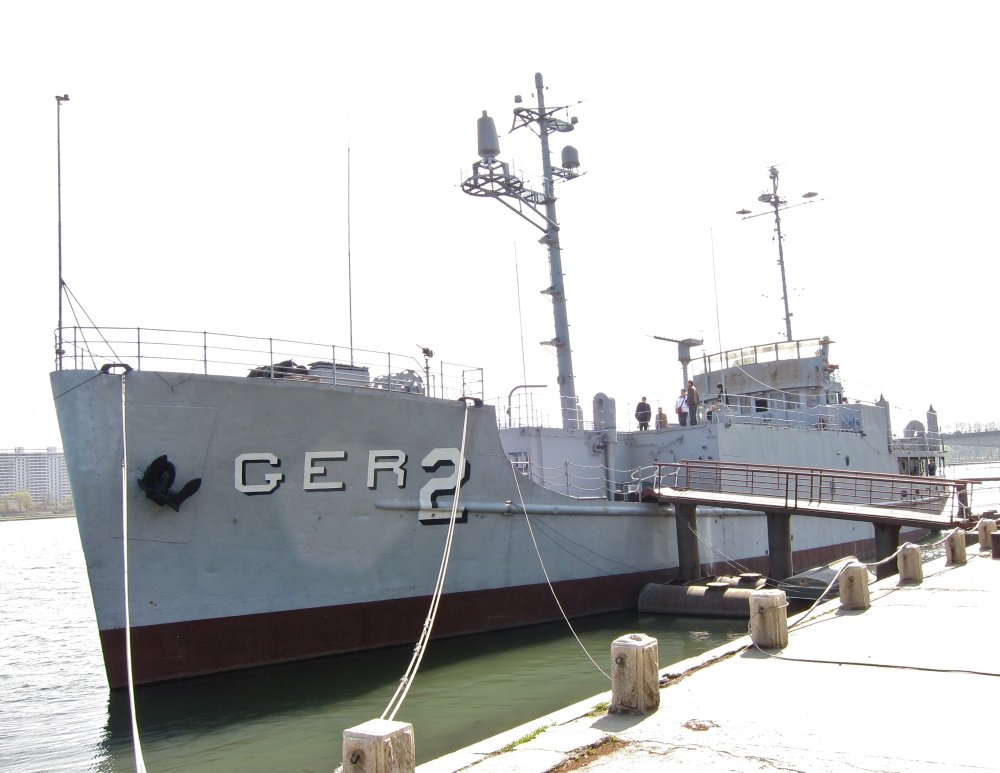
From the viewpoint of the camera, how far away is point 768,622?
683 centimetres

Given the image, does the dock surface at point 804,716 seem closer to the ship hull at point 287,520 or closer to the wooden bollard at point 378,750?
the wooden bollard at point 378,750

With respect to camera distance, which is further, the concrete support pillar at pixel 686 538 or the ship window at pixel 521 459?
the concrete support pillar at pixel 686 538

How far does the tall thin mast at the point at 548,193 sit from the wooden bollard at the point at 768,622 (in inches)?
331

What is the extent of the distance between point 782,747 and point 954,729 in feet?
3.45

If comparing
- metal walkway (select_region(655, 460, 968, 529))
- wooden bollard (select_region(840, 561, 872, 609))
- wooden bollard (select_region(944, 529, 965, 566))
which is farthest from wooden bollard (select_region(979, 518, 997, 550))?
wooden bollard (select_region(840, 561, 872, 609))

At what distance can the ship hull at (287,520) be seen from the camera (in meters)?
9.13

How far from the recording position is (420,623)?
10992 millimetres

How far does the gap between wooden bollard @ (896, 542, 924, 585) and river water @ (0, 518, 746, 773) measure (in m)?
2.62

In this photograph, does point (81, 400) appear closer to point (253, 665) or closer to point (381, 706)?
point (253, 665)

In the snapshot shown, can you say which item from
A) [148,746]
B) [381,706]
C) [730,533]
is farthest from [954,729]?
[730,533]

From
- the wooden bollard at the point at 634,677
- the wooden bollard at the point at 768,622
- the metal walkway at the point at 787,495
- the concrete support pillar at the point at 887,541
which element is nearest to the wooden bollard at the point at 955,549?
the metal walkway at the point at 787,495

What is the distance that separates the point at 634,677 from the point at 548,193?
12688 mm

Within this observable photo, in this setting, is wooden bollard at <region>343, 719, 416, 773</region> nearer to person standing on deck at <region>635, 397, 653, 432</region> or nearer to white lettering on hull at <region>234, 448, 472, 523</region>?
white lettering on hull at <region>234, 448, 472, 523</region>

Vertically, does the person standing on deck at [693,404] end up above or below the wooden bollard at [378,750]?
above
